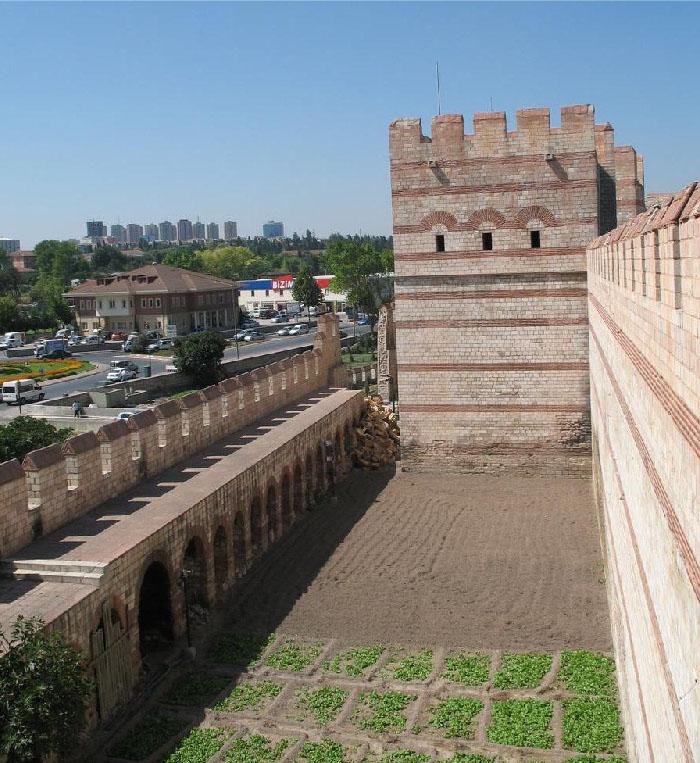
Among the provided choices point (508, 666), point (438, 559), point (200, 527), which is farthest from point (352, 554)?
point (508, 666)

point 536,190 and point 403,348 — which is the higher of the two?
point 536,190

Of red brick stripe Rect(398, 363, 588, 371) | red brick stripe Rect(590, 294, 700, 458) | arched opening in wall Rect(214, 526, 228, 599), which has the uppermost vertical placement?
red brick stripe Rect(590, 294, 700, 458)

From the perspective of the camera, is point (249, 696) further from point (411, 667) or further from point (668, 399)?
point (668, 399)

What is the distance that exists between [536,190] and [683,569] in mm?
15456

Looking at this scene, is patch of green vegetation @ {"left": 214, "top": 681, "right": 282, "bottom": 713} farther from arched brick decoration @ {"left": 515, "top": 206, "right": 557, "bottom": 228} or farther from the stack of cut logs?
arched brick decoration @ {"left": 515, "top": 206, "right": 557, "bottom": 228}

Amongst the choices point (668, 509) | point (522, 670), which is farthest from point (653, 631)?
point (522, 670)

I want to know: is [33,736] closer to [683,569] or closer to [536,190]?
[683,569]

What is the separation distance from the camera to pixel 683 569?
3998 millimetres

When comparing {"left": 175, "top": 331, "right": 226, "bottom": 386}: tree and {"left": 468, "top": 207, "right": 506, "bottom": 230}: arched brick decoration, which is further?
{"left": 175, "top": 331, "right": 226, "bottom": 386}: tree

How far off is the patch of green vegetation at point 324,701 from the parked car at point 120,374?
3000 centimetres

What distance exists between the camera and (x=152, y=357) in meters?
50.0

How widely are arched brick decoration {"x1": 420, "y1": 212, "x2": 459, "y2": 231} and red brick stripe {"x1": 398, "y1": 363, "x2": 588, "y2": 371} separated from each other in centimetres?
272

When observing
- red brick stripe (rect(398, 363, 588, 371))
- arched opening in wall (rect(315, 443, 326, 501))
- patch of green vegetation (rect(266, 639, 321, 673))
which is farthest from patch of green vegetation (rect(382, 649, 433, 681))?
red brick stripe (rect(398, 363, 588, 371))

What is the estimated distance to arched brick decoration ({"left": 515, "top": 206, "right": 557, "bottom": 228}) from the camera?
1866 centimetres
